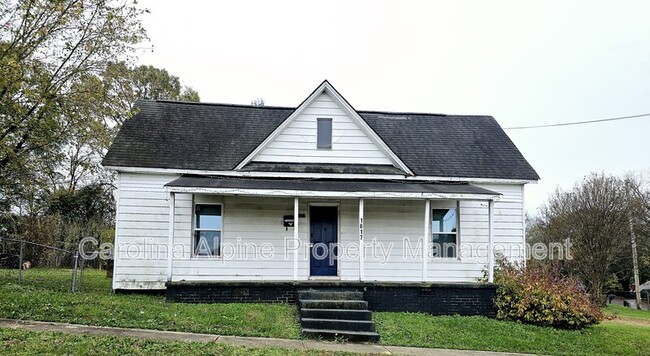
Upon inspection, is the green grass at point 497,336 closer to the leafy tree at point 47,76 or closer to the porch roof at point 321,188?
the porch roof at point 321,188

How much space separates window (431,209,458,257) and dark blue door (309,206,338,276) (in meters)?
3.12

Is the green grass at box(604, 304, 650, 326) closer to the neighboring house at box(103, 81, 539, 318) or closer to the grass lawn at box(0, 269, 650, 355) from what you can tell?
the neighboring house at box(103, 81, 539, 318)

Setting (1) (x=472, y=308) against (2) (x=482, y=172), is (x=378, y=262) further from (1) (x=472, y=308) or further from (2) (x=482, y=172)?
(2) (x=482, y=172)

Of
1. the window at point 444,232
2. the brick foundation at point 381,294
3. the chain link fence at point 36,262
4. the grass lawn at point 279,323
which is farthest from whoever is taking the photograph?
the chain link fence at point 36,262

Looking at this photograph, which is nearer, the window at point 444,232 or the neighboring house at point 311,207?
the neighboring house at point 311,207

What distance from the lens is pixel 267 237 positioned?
536 inches

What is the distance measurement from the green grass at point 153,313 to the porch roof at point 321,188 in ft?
9.46

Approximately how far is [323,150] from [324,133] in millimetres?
566

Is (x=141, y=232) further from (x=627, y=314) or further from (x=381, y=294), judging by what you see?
(x=627, y=314)

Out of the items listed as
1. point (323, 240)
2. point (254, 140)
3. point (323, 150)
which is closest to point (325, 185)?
point (323, 150)

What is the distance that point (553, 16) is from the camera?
1614 centimetres

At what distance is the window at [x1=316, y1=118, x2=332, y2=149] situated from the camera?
14.3 m

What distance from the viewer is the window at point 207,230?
1340cm

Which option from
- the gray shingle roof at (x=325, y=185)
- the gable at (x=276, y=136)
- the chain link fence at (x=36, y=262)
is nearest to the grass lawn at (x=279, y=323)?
the gray shingle roof at (x=325, y=185)
